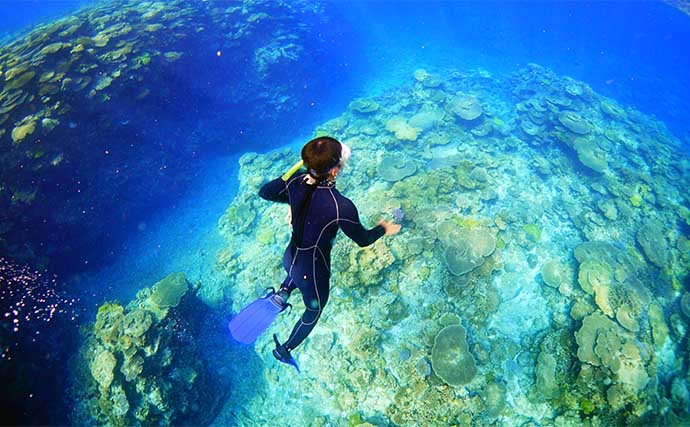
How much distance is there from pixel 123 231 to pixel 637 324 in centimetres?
1551

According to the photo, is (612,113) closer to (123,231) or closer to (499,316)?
(499,316)

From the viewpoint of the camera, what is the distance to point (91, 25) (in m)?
11.3

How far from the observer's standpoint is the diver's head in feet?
7.44

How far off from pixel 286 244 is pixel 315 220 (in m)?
5.92

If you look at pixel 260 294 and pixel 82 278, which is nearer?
pixel 260 294

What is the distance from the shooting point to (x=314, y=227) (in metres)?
2.88

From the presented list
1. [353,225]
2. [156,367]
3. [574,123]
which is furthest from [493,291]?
[574,123]

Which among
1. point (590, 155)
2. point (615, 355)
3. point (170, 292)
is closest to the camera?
point (615, 355)

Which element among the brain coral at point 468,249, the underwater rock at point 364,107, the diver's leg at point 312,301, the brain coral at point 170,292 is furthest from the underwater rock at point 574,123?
the brain coral at point 170,292

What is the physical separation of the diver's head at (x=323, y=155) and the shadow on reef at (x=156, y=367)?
19.7 feet

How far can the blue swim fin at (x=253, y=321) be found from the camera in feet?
13.0

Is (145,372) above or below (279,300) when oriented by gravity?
below

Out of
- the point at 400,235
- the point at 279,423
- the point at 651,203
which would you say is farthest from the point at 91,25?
the point at 651,203

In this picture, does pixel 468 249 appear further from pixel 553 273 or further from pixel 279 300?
pixel 279 300
